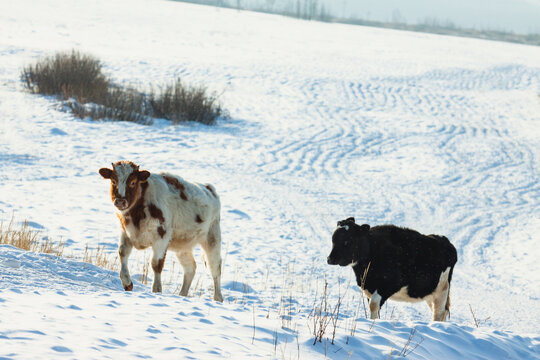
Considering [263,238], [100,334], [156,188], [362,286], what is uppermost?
[156,188]

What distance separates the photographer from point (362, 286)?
6551 mm

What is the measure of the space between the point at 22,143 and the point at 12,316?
12329 millimetres

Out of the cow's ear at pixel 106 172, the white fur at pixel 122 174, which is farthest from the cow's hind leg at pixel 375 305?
the cow's ear at pixel 106 172

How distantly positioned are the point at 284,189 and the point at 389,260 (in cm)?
757

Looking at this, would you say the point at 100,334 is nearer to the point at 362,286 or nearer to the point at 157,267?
the point at 157,267

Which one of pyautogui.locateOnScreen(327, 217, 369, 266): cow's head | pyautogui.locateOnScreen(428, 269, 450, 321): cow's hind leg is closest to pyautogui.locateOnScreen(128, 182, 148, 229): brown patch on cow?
pyautogui.locateOnScreen(327, 217, 369, 266): cow's head

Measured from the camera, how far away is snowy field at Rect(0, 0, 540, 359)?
15.5ft

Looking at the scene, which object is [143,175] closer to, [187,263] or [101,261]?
[187,263]

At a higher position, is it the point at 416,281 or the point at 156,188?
the point at 156,188

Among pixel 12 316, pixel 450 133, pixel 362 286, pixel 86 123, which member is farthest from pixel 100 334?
pixel 450 133

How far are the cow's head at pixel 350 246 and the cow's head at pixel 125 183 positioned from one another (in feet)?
6.94

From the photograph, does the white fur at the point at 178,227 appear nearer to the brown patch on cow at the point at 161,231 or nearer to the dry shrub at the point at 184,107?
the brown patch on cow at the point at 161,231

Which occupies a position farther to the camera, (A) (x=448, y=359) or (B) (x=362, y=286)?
(B) (x=362, y=286)

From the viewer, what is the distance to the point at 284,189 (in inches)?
553
